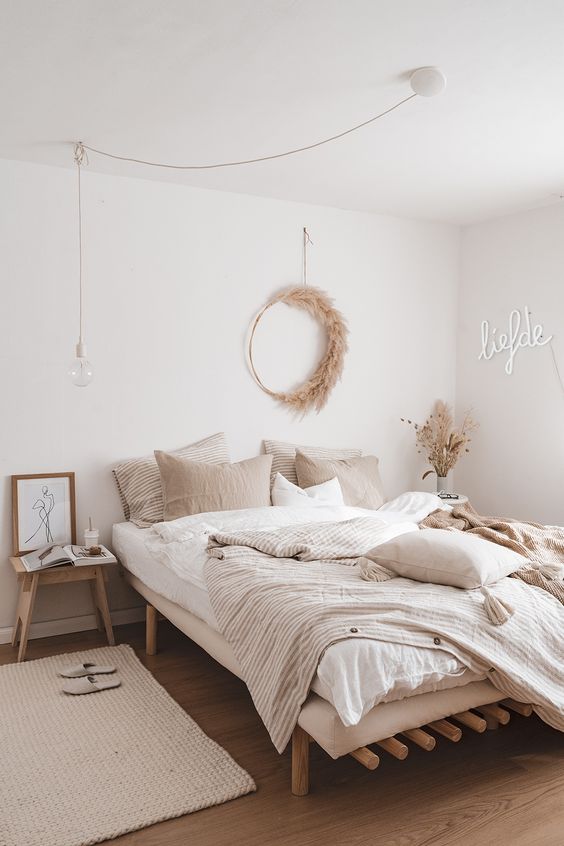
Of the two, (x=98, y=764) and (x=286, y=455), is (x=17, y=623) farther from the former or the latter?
(x=286, y=455)

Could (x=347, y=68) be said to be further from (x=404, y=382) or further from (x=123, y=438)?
(x=404, y=382)

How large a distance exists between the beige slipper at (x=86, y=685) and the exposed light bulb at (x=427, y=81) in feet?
8.62

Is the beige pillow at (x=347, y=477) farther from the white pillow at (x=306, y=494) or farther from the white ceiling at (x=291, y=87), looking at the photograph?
the white ceiling at (x=291, y=87)

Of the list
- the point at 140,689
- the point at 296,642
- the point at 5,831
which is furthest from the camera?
the point at 140,689

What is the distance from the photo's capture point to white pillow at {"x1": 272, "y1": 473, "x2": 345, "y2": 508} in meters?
3.95

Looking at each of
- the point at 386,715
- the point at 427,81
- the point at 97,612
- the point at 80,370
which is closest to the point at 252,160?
the point at 427,81

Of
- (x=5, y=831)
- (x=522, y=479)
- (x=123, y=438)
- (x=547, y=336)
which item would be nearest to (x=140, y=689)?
(x=5, y=831)

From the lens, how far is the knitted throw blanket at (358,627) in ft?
7.05

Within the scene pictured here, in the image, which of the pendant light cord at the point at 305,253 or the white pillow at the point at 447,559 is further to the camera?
the pendant light cord at the point at 305,253

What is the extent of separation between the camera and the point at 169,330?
4.04m

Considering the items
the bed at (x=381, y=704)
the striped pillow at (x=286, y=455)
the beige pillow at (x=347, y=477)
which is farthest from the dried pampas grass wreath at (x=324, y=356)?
the bed at (x=381, y=704)

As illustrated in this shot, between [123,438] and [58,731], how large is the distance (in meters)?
1.64

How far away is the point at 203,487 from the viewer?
12.3 ft

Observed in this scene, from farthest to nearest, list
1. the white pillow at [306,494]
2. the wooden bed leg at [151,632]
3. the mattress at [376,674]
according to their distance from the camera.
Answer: the white pillow at [306,494] → the wooden bed leg at [151,632] → the mattress at [376,674]
